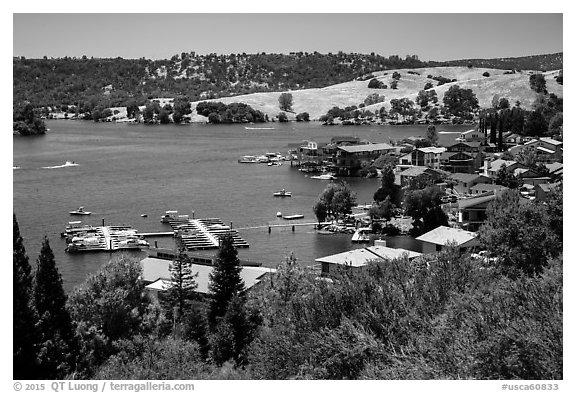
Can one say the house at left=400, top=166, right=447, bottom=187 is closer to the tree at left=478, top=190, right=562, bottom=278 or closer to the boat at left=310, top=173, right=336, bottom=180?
the boat at left=310, top=173, right=336, bottom=180

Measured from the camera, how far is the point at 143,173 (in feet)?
54.9

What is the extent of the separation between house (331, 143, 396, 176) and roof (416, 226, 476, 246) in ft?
27.7

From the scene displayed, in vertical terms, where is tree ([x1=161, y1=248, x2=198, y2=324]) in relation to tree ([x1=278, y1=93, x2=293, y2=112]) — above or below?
below

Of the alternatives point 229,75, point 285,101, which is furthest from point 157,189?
point 229,75

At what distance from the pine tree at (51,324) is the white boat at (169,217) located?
23.4 ft

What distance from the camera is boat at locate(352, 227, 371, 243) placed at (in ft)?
33.9

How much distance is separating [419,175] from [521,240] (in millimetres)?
9003

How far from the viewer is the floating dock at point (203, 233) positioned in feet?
33.2

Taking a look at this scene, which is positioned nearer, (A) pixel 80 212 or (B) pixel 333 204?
(B) pixel 333 204

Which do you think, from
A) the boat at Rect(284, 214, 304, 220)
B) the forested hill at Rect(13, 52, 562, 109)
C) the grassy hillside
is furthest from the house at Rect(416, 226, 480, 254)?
the forested hill at Rect(13, 52, 562, 109)

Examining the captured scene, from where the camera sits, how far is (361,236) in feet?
34.4

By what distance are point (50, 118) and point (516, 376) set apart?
3348 centimetres

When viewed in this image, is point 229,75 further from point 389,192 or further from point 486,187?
point 486,187

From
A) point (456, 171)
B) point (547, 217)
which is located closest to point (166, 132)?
point (456, 171)
